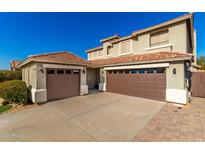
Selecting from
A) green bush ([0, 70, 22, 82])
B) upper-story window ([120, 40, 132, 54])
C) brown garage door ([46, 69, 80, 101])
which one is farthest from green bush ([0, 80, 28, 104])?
upper-story window ([120, 40, 132, 54])

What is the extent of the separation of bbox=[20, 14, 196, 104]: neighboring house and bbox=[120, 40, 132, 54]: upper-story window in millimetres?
420

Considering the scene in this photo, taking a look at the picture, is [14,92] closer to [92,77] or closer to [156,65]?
[92,77]

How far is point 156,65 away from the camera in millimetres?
8773

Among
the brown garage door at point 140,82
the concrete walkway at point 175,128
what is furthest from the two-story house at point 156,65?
the concrete walkway at point 175,128

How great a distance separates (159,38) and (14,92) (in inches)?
523

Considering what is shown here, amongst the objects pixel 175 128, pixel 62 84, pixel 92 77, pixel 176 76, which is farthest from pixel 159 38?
pixel 62 84

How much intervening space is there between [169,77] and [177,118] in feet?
12.1

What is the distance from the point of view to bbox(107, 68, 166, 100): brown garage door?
344 inches

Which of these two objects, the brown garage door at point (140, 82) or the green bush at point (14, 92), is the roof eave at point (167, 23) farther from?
the green bush at point (14, 92)

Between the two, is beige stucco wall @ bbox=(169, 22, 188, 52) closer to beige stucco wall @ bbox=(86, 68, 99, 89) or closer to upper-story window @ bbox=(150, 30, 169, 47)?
upper-story window @ bbox=(150, 30, 169, 47)

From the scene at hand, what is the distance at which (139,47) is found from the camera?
12.3 m
